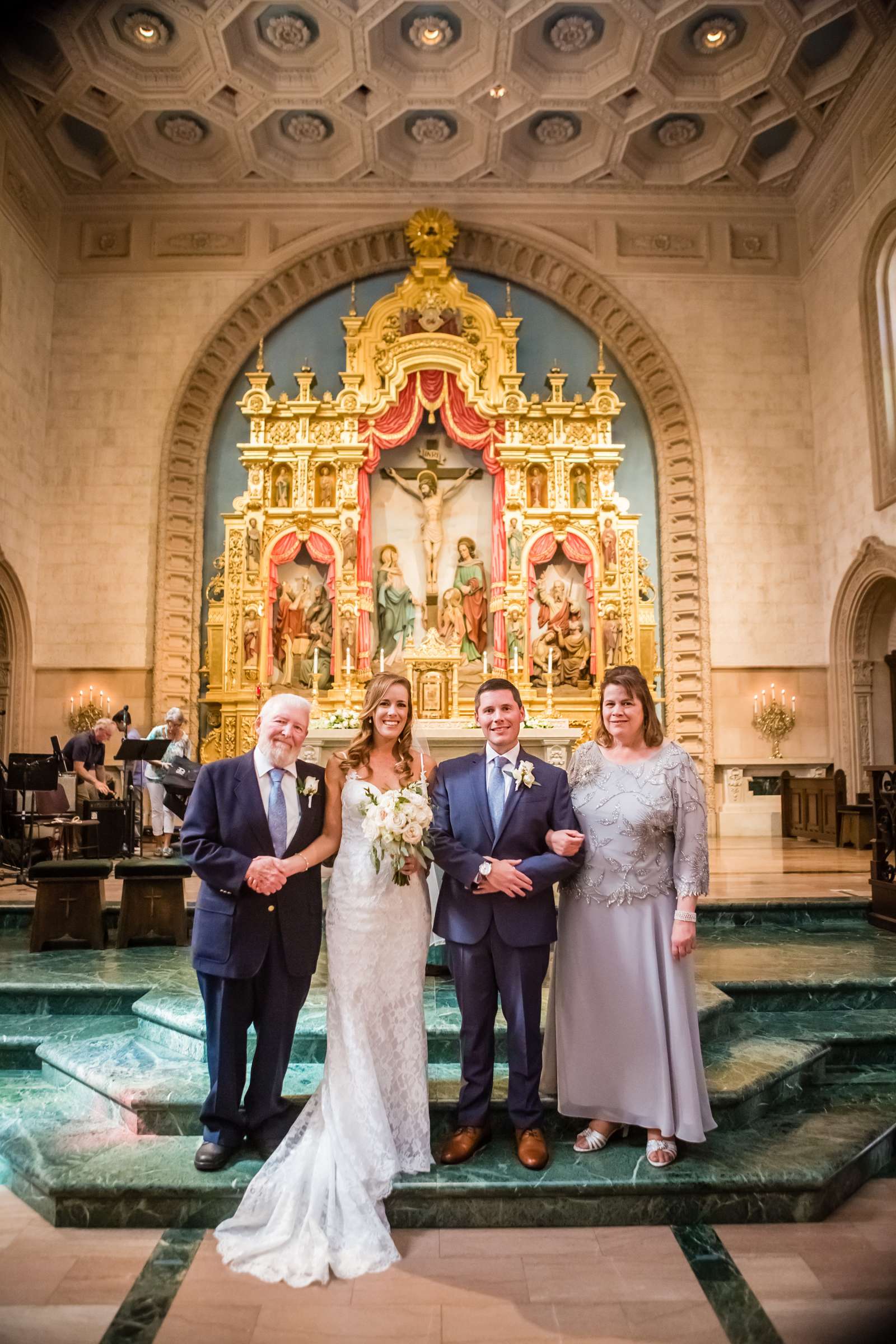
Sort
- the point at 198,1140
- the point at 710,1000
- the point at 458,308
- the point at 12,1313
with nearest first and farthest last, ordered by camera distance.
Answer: the point at 12,1313 → the point at 198,1140 → the point at 710,1000 → the point at 458,308

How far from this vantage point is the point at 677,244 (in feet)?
44.5

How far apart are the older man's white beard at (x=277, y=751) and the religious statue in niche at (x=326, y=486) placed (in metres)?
9.82

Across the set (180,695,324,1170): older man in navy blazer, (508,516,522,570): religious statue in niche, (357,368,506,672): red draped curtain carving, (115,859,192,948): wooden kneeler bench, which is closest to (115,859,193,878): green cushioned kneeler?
(115,859,192,948): wooden kneeler bench

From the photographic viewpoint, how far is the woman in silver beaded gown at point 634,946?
3.27 metres

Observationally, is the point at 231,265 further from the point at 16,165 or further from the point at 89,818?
the point at 89,818

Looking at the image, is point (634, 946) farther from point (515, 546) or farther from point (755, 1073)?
point (515, 546)

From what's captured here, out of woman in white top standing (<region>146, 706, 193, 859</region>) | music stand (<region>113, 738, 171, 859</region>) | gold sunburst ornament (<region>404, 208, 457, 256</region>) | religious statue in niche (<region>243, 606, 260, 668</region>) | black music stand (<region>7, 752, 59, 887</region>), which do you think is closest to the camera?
black music stand (<region>7, 752, 59, 887</region>)

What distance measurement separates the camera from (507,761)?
339cm

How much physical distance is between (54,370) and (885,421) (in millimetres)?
11544

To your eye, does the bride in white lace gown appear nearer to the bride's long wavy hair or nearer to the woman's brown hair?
the bride's long wavy hair

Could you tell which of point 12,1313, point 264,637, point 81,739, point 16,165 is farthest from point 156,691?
point 12,1313

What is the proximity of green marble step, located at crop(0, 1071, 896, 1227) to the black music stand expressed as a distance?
4994 millimetres

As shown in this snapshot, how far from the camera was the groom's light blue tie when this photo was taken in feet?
11.2

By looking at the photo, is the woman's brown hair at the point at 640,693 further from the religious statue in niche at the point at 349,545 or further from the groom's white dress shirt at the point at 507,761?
the religious statue in niche at the point at 349,545
